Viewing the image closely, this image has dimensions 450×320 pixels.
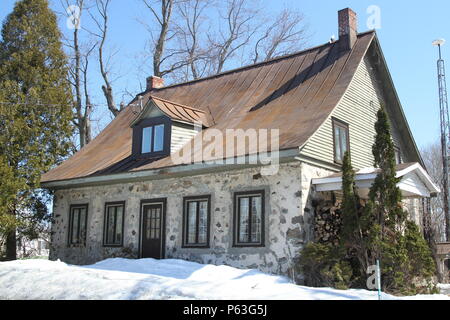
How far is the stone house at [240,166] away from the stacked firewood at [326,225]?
0.32 metres

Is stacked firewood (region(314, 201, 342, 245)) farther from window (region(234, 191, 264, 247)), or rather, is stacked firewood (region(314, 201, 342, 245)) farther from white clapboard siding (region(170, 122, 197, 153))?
white clapboard siding (region(170, 122, 197, 153))

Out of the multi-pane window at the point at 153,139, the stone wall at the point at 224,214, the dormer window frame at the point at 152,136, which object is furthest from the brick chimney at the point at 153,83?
the multi-pane window at the point at 153,139

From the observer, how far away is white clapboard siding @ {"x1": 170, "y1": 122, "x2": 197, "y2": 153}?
45.7 feet

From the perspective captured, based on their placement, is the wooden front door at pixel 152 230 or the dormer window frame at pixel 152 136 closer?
the wooden front door at pixel 152 230

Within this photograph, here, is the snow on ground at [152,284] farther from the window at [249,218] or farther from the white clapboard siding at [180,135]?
the white clapboard siding at [180,135]

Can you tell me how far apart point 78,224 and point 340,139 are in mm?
8894

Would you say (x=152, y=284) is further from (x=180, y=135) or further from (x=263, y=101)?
(x=263, y=101)

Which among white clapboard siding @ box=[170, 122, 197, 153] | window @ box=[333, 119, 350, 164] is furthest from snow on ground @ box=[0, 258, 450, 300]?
window @ box=[333, 119, 350, 164]

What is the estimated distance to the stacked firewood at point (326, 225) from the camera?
11727 mm

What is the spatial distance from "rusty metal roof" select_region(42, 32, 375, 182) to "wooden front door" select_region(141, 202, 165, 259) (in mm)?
1291

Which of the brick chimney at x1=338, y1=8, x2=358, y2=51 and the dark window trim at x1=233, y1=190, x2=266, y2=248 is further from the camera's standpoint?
the brick chimney at x1=338, y1=8, x2=358, y2=51
